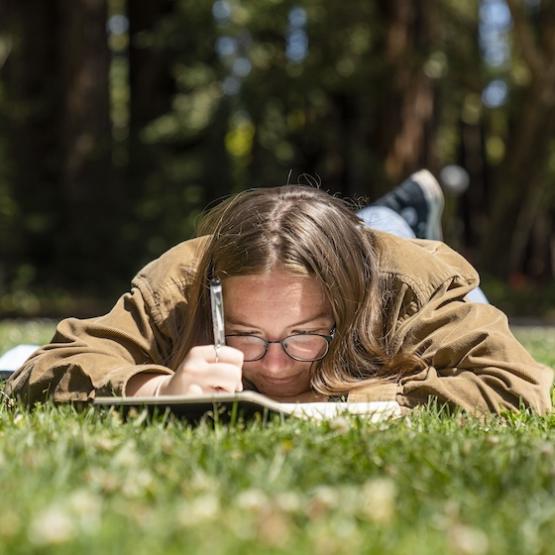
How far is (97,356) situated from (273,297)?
2.05ft

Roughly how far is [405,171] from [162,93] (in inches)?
194

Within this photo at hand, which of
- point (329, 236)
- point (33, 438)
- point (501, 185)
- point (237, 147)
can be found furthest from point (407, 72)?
point (237, 147)

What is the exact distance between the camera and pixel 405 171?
1591cm

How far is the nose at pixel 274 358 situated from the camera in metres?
3.27

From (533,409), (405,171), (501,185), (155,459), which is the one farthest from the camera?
(501,185)

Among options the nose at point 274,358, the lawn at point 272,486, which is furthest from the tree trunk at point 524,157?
the lawn at point 272,486

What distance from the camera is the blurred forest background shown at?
53.0ft

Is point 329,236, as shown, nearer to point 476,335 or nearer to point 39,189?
point 476,335

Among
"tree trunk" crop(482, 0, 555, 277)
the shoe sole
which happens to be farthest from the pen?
"tree trunk" crop(482, 0, 555, 277)

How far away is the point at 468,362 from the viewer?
132 inches

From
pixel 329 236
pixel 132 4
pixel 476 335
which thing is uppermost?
pixel 132 4

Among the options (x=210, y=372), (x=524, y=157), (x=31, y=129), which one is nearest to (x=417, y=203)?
(x=210, y=372)

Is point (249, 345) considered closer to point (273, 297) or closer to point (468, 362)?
point (273, 297)

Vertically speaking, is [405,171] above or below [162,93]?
below
